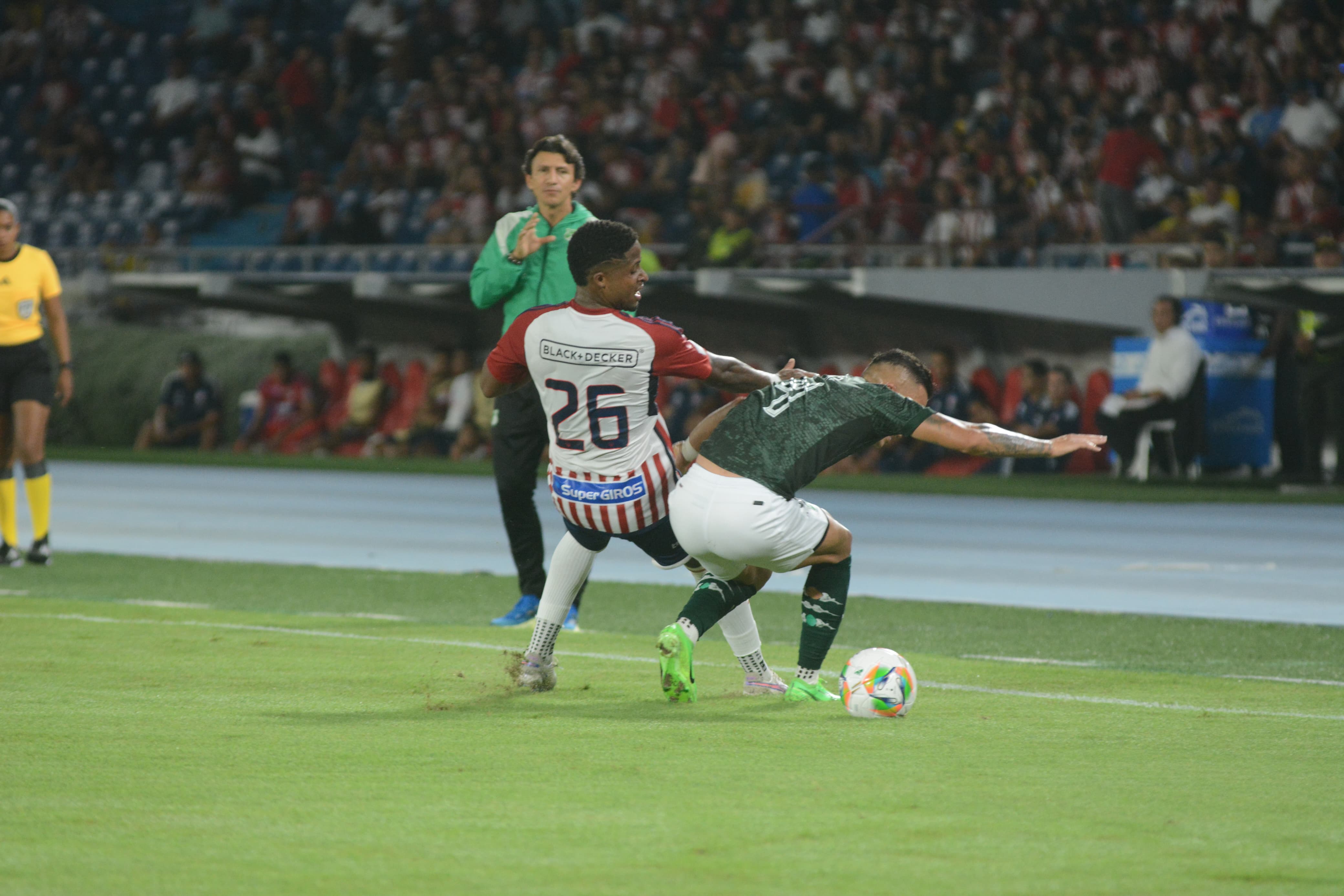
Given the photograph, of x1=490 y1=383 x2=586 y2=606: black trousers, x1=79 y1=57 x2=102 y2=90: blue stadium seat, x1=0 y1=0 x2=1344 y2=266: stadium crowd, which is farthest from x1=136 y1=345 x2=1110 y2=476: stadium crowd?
x1=490 y1=383 x2=586 y2=606: black trousers

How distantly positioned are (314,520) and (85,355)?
1248 cm

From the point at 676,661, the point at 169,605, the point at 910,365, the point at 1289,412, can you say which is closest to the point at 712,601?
the point at 676,661

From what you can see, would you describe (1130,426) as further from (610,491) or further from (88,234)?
(88,234)

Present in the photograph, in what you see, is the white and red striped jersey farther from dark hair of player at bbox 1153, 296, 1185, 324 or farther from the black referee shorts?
dark hair of player at bbox 1153, 296, 1185, 324

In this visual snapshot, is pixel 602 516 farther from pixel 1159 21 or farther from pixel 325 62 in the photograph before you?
pixel 325 62

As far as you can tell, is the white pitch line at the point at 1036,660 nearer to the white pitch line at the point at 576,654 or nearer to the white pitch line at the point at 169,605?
the white pitch line at the point at 576,654

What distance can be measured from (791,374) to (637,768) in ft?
6.25

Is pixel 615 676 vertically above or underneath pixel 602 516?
underneath

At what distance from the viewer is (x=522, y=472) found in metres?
8.78

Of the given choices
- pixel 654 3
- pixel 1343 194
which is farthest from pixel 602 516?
pixel 654 3

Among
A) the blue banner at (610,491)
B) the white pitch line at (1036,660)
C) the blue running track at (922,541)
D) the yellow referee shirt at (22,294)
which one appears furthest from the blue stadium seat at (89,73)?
the blue banner at (610,491)

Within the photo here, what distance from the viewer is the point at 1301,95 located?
61.9ft

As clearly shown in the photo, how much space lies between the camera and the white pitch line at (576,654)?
638 centimetres

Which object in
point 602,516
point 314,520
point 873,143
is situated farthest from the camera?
point 873,143
